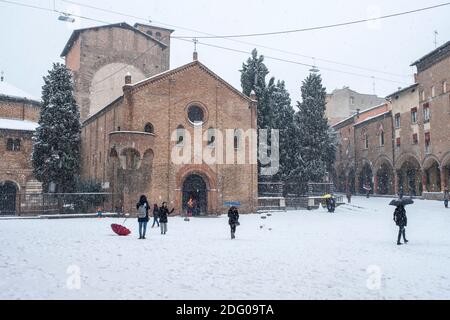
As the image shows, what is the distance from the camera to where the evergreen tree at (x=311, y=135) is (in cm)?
3528

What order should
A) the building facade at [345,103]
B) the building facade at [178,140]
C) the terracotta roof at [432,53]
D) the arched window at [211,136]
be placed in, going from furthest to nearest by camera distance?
the building facade at [345,103]
the terracotta roof at [432,53]
the arched window at [211,136]
the building facade at [178,140]

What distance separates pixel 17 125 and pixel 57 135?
8887 mm

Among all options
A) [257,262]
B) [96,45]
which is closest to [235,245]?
[257,262]

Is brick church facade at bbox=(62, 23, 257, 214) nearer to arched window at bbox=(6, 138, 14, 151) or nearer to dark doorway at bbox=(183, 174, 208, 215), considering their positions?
dark doorway at bbox=(183, 174, 208, 215)

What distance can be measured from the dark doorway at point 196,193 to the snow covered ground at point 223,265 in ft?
32.2

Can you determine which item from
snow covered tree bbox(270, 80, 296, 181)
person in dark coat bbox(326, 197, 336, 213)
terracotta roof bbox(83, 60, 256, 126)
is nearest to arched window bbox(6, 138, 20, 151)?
terracotta roof bbox(83, 60, 256, 126)

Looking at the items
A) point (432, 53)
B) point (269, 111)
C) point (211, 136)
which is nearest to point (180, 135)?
point (211, 136)

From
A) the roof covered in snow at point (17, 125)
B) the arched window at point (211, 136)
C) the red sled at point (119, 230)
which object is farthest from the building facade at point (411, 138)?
the roof covered in snow at point (17, 125)

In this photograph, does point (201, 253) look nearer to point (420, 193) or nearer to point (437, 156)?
point (437, 156)

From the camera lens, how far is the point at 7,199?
33344 mm

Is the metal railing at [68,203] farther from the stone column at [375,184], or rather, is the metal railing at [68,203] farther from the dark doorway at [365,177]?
the dark doorway at [365,177]

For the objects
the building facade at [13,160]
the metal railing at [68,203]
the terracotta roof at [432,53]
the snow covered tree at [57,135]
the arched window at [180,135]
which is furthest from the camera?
the building facade at [13,160]

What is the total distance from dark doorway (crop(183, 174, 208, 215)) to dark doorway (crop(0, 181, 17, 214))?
1624cm

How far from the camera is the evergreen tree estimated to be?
35.3 metres
